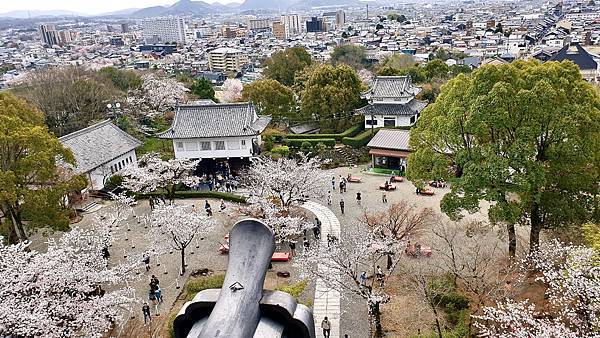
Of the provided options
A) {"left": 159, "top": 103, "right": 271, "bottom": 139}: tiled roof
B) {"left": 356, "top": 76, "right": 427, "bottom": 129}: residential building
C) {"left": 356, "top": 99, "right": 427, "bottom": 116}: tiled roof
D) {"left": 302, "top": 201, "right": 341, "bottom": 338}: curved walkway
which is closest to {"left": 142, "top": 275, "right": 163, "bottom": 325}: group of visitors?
{"left": 302, "top": 201, "right": 341, "bottom": 338}: curved walkway

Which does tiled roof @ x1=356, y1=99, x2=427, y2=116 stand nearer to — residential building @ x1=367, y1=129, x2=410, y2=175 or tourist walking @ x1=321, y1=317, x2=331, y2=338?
residential building @ x1=367, y1=129, x2=410, y2=175

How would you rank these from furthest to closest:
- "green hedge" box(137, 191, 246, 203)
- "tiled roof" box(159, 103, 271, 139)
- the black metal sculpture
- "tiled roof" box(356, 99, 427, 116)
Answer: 1. "tiled roof" box(356, 99, 427, 116)
2. "tiled roof" box(159, 103, 271, 139)
3. "green hedge" box(137, 191, 246, 203)
4. the black metal sculpture

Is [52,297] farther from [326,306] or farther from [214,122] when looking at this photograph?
[214,122]

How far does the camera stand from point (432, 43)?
11931cm

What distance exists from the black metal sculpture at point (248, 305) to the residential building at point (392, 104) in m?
32.3

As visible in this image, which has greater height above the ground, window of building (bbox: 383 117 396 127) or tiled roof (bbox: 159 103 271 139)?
tiled roof (bbox: 159 103 271 139)

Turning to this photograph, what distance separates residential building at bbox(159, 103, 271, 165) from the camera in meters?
30.0

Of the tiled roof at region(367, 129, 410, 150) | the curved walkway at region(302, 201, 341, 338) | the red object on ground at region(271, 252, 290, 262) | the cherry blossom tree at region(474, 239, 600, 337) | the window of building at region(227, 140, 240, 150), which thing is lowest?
the red object on ground at region(271, 252, 290, 262)

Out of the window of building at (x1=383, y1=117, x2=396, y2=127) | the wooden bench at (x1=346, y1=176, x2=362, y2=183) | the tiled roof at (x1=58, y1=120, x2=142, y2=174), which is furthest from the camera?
the window of building at (x1=383, y1=117, x2=396, y2=127)

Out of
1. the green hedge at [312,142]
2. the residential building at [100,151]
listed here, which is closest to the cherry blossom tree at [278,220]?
the residential building at [100,151]

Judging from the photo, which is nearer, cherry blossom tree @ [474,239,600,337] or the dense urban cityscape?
cherry blossom tree @ [474,239,600,337]

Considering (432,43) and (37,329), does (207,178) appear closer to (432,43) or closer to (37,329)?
(37,329)

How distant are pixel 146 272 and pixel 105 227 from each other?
2469 mm

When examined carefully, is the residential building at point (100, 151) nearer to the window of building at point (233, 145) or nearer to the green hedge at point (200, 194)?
the green hedge at point (200, 194)
